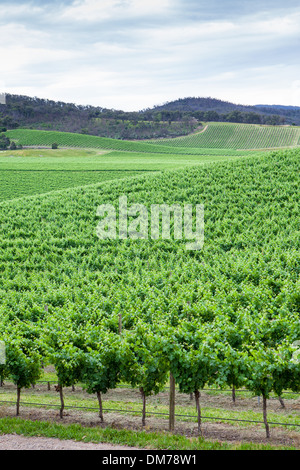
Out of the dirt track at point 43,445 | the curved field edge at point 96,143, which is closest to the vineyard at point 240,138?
the curved field edge at point 96,143

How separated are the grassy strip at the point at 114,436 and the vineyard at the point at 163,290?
0.91 m

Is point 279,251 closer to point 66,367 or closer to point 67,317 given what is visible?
point 67,317

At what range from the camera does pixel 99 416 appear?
1284cm

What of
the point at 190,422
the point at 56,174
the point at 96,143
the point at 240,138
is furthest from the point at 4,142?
the point at 190,422

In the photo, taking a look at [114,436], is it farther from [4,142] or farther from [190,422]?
[4,142]

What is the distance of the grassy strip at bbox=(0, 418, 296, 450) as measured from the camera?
34.0ft

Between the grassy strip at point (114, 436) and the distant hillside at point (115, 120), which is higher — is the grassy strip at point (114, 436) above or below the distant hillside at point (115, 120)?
below

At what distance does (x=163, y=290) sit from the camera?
2225 cm

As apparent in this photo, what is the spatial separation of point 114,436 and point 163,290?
37.8ft

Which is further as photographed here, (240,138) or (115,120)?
(115,120)

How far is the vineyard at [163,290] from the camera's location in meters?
12.3

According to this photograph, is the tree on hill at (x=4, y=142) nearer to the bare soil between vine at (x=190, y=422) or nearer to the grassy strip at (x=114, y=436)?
the bare soil between vine at (x=190, y=422)

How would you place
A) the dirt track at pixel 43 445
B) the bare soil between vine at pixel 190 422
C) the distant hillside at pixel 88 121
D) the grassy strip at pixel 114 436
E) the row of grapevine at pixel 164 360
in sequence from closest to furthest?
1. the grassy strip at pixel 114 436
2. the dirt track at pixel 43 445
3. the bare soil between vine at pixel 190 422
4. the row of grapevine at pixel 164 360
5. the distant hillside at pixel 88 121
